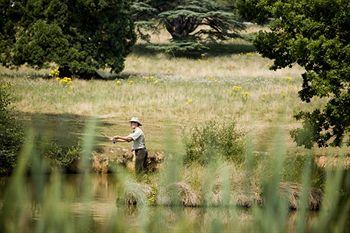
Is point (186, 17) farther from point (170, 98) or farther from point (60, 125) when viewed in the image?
point (60, 125)

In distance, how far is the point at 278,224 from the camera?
2.39 meters

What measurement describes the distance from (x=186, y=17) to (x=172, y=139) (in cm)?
4938

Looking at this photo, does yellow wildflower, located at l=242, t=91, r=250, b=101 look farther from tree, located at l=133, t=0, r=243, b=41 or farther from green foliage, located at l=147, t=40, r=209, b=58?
tree, located at l=133, t=0, r=243, b=41

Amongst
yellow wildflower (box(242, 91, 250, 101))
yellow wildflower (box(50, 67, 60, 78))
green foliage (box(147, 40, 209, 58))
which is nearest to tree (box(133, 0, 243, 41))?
green foliage (box(147, 40, 209, 58))

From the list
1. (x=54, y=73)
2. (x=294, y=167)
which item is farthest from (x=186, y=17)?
(x=294, y=167)

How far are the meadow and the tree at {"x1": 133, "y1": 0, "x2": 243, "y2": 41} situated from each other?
201cm

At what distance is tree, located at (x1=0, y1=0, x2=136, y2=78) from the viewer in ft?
121

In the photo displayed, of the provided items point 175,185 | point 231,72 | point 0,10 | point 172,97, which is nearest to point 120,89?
point 172,97

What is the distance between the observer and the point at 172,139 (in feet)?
7.61

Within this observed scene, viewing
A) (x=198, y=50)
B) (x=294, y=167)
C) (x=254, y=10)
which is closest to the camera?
(x=294, y=167)

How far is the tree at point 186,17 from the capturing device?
168 feet

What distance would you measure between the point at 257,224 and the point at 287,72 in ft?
137

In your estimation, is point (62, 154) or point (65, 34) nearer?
point (62, 154)

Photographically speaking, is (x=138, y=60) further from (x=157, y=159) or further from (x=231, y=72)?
(x=157, y=159)
